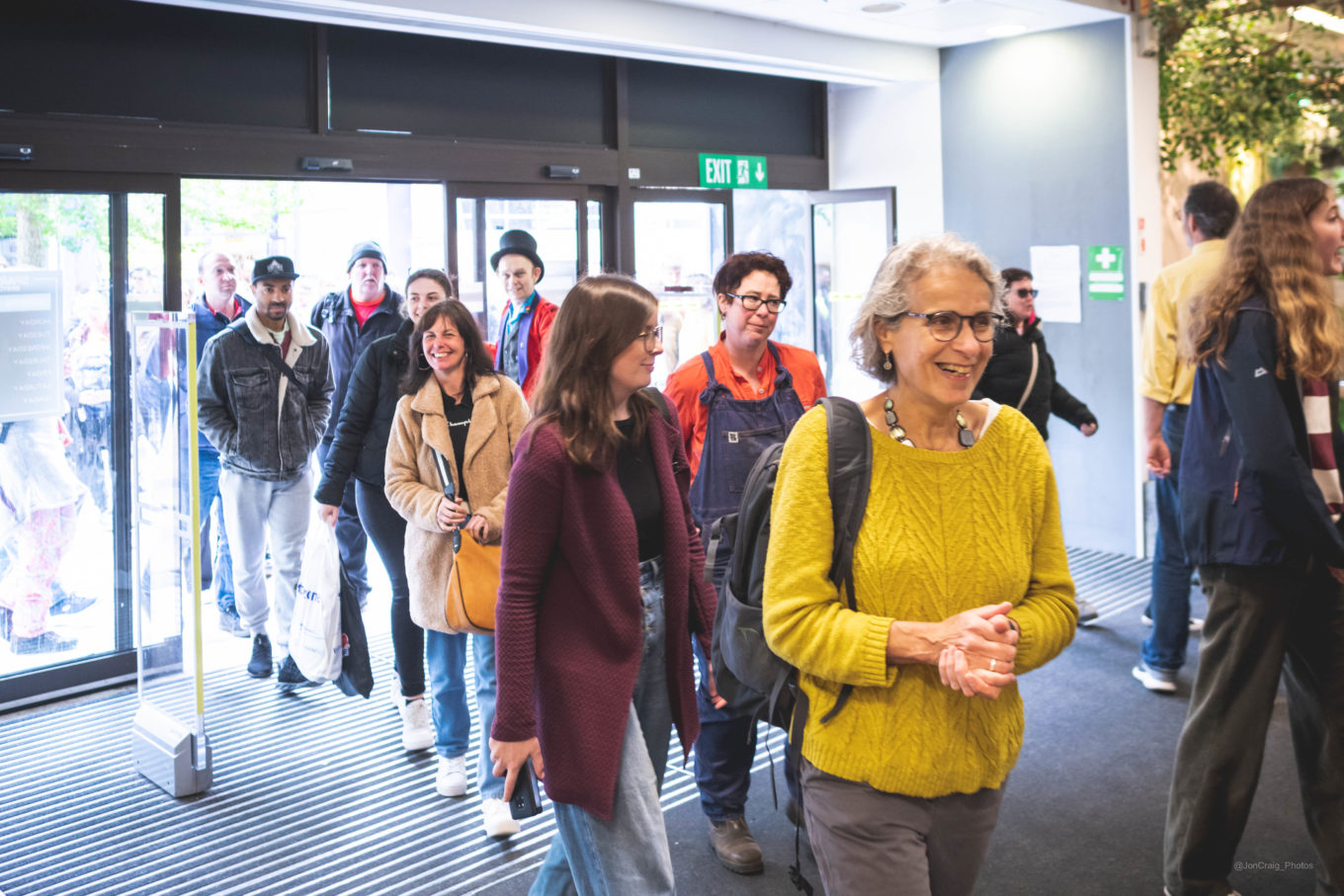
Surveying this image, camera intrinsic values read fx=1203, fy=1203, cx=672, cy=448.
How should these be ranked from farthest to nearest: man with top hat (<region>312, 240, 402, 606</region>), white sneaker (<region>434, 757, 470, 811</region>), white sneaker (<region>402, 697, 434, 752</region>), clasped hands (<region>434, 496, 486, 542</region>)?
man with top hat (<region>312, 240, 402, 606</region>)
white sneaker (<region>402, 697, 434, 752</region>)
white sneaker (<region>434, 757, 470, 811</region>)
clasped hands (<region>434, 496, 486, 542</region>)

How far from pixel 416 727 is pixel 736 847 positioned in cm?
158

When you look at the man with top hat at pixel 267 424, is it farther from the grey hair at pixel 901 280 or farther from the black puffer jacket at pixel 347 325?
the grey hair at pixel 901 280

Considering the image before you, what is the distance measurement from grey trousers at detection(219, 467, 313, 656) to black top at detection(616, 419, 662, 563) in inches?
126

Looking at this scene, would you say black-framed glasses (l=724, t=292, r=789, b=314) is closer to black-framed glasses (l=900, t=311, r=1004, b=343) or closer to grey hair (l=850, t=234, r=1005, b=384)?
grey hair (l=850, t=234, r=1005, b=384)

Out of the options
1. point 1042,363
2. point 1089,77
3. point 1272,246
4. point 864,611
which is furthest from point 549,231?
point 864,611

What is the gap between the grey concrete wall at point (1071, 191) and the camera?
24.4 ft

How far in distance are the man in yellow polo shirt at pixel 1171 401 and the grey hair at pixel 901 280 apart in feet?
10.3

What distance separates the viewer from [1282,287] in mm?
2791

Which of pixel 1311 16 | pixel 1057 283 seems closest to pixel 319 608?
pixel 1057 283

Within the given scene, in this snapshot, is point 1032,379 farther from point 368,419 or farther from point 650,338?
point 650,338

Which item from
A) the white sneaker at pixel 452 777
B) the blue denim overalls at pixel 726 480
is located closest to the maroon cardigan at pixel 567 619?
the blue denim overalls at pixel 726 480

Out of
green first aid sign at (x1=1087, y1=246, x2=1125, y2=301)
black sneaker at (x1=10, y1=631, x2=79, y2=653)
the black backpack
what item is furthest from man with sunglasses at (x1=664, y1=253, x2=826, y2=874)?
green first aid sign at (x1=1087, y1=246, x2=1125, y2=301)

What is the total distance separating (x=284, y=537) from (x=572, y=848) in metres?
3.41

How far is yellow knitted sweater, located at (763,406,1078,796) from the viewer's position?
1.84 metres
